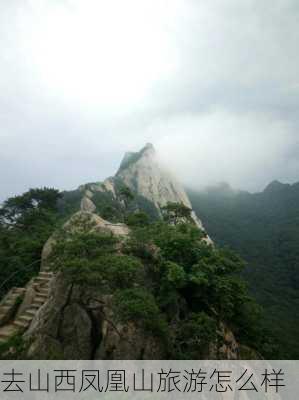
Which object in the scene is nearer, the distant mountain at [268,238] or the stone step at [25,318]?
the stone step at [25,318]

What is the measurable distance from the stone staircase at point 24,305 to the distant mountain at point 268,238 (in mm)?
14032

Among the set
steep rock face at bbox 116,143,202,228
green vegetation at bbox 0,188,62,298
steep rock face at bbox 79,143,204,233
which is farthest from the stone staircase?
steep rock face at bbox 116,143,202,228

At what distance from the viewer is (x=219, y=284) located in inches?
335

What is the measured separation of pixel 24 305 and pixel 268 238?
6321cm

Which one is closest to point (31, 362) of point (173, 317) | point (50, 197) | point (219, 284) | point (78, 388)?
point (78, 388)

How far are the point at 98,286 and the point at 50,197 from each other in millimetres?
24255

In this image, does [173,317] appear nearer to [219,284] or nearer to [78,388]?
[219,284]

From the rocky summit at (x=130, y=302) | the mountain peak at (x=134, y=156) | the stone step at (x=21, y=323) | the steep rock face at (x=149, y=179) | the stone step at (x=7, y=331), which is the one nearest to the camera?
the rocky summit at (x=130, y=302)

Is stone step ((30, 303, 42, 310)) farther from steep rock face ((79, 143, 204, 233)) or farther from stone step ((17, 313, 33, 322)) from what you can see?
steep rock face ((79, 143, 204, 233))

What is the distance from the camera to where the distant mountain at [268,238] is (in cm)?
3241

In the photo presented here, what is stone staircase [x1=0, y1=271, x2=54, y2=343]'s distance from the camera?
830cm

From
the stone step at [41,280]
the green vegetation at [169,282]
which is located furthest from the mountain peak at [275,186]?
the stone step at [41,280]

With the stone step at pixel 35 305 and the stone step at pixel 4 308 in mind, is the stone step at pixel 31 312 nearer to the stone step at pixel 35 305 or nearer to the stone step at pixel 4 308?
the stone step at pixel 35 305

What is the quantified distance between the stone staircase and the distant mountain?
14.0 m
